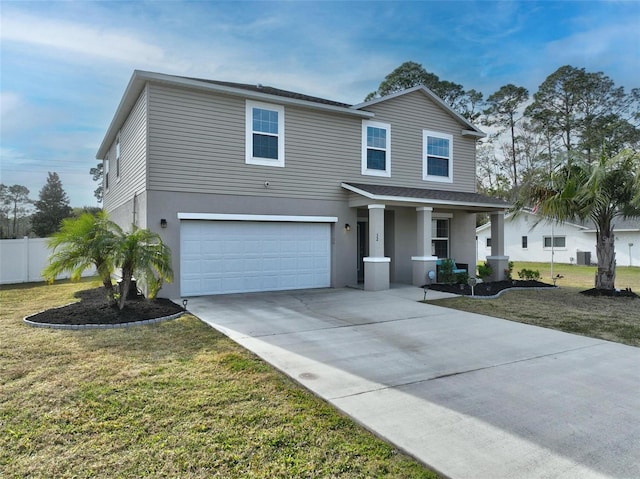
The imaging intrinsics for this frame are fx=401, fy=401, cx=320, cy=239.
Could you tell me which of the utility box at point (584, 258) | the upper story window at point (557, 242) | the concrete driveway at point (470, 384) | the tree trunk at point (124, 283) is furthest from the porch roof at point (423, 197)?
the upper story window at point (557, 242)

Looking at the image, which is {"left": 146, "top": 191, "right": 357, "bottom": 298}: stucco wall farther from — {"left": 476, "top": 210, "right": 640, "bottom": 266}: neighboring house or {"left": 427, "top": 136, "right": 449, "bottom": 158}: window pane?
{"left": 476, "top": 210, "right": 640, "bottom": 266}: neighboring house

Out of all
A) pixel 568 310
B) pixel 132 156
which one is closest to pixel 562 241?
pixel 568 310

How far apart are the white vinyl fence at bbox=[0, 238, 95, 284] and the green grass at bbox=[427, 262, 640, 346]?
13064mm

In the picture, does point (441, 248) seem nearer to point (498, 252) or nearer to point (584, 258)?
point (498, 252)

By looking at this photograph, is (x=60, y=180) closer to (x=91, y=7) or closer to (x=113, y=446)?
(x=91, y=7)

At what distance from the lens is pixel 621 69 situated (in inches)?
1122

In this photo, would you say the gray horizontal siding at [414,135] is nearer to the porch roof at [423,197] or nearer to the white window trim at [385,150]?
the white window trim at [385,150]

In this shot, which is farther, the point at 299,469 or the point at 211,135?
the point at 211,135

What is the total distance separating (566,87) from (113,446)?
36898 millimetres

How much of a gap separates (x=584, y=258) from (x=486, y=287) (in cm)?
1703

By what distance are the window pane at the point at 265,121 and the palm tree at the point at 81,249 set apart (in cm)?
553

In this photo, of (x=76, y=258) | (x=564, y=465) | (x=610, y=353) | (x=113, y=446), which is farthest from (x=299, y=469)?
(x=76, y=258)

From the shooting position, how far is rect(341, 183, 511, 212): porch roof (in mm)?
11758

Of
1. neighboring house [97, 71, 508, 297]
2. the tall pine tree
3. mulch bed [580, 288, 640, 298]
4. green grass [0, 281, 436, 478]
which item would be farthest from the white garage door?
the tall pine tree
